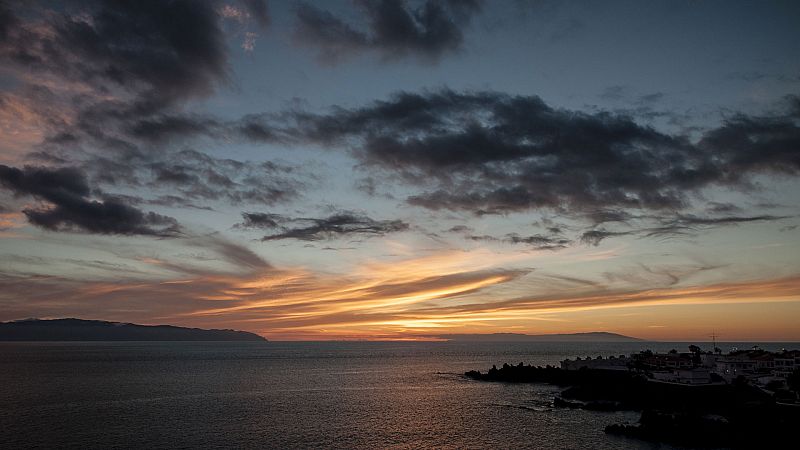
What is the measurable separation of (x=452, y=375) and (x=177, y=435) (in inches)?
3411

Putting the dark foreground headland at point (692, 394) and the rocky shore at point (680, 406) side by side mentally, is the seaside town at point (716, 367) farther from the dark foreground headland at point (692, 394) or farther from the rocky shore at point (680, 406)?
the rocky shore at point (680, 406)

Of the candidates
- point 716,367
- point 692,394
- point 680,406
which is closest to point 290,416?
point 680,406

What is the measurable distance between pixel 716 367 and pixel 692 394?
3701 cm

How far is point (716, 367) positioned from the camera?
10744 centimetres

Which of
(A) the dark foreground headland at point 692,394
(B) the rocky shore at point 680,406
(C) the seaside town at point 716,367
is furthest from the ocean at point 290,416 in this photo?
(C) the seaside town at point 716,367

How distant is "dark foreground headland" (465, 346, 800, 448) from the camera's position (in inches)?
2045

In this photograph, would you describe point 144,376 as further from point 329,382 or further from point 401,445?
point 401,445

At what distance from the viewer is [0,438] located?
177ft

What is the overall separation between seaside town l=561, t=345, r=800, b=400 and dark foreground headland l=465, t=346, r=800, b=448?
140 mm

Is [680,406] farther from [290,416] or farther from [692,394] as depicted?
[290,416]

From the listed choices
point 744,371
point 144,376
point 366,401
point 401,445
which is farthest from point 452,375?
point 401,445

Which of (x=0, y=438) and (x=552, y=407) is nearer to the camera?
(x=0, y=438)

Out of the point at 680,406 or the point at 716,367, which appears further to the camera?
the point at 716,367

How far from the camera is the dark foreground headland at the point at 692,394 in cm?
5194
